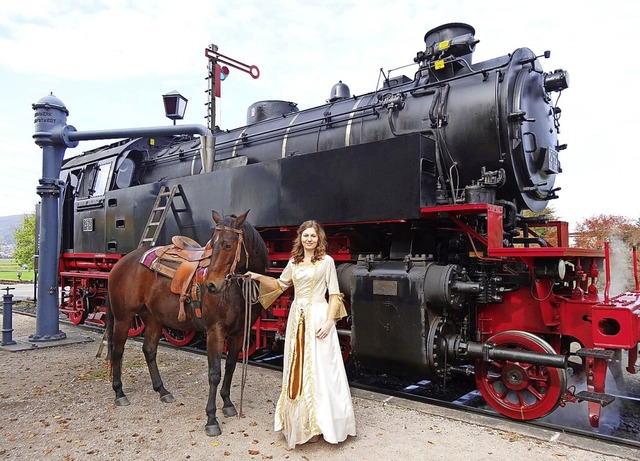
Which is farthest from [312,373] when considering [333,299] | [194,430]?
[194,430]

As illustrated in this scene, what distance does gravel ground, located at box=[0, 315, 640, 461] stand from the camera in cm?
369

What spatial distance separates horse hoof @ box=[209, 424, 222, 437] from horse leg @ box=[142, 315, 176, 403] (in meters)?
1.10

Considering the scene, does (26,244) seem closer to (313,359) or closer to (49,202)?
(49,202)

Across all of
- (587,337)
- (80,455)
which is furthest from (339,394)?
(587,337)

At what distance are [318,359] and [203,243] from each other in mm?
3717

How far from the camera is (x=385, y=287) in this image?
480 centimetres

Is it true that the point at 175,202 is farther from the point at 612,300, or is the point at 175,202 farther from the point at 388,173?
the point at 612,300

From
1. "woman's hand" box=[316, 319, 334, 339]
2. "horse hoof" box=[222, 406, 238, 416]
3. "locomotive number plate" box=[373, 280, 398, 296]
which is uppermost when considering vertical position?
"locomotive number plate" box=[373, 280, 398, 296]

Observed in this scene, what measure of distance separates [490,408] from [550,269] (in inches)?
63.9

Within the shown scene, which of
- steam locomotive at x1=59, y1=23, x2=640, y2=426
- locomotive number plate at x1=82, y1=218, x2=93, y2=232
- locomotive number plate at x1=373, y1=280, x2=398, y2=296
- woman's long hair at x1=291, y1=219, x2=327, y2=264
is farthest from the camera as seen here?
locomotive number plate at x1=82, y1=218, x2=93, y2=232

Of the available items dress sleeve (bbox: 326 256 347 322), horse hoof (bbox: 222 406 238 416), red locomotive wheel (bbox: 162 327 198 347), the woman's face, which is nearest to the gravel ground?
horse hoof (bbox: 222 406 238 416)

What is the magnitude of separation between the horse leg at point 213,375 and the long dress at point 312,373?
56 centimetres

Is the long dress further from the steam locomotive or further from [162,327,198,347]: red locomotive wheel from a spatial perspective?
[162,327,198,347]: red locomotive wheel

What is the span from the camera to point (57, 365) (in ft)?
22.0
